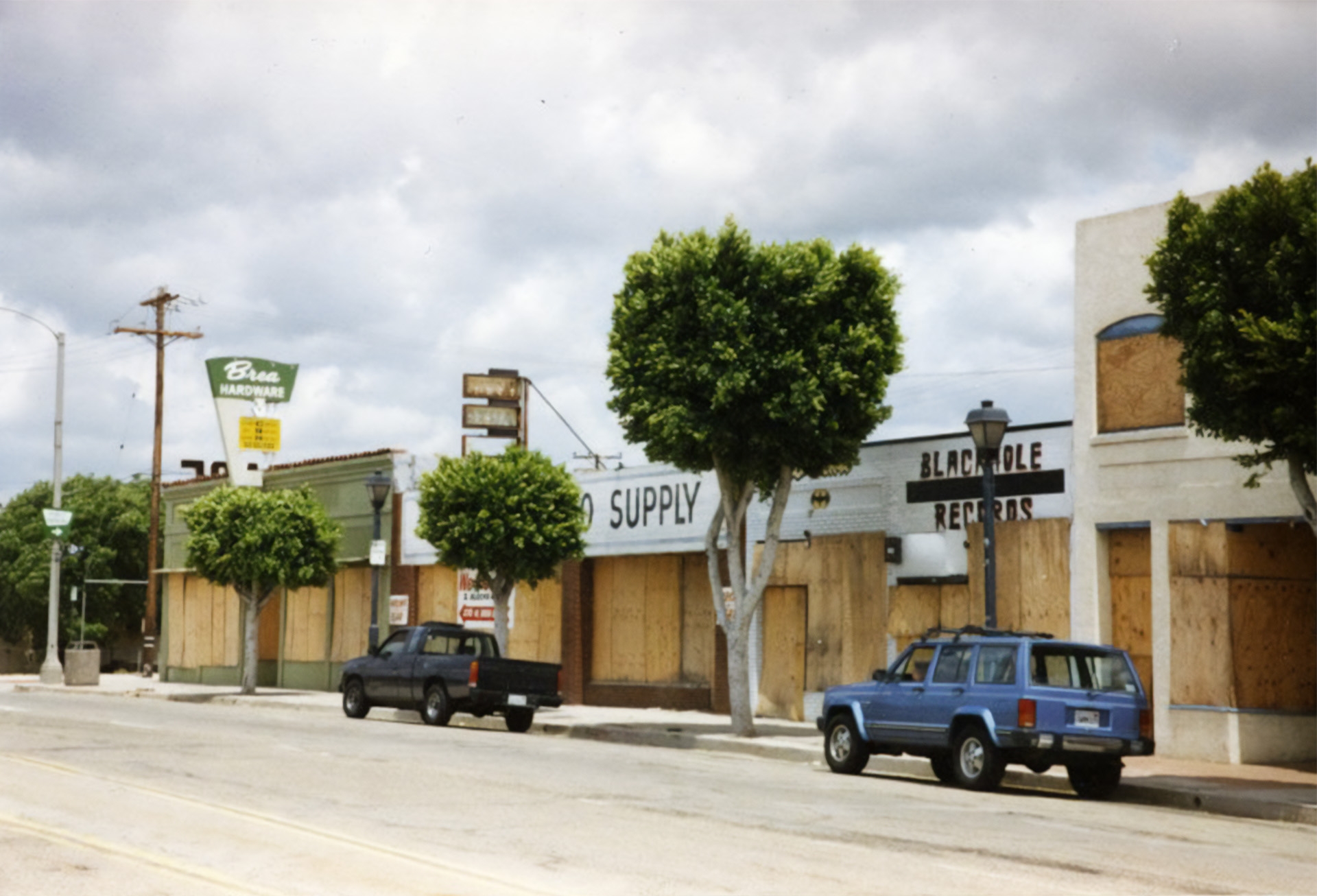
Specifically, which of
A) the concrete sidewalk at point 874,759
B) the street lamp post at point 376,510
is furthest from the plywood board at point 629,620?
the street lamp post at point 376,510

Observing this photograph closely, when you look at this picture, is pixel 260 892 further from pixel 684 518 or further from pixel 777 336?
pixel 684 518

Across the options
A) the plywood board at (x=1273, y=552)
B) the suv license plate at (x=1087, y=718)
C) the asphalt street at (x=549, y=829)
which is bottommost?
the asphalt street at (x=549, y=829)

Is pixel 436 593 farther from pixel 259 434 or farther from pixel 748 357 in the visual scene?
pixel 748 357

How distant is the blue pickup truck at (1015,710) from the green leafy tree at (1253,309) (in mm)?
2761

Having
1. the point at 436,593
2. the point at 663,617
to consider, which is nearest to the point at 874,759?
the point at 663,617

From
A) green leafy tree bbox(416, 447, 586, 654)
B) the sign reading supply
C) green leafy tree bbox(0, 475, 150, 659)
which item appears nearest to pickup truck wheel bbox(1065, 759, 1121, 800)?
green leafy tree bbox(416, 447, 586, 654)

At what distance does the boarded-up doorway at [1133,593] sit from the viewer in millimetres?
22797

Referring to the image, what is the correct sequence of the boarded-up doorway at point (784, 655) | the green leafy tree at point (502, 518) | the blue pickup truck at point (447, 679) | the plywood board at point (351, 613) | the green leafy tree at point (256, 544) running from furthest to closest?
1. the plywood board at point (351, 613)
2. the green leafy tree at point (256, 544)
3. the green leafy tree at point (502, 518)
4. the boarded-up doorway at point (784, 655)
5. the blue pickup truck at point (447, 679)

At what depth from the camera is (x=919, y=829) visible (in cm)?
1322

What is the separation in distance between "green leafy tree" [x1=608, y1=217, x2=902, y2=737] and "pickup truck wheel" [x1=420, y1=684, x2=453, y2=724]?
5154 millimetres

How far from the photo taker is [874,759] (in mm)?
21797

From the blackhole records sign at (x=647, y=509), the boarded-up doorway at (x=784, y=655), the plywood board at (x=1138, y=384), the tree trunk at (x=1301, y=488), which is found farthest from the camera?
the blackhole records sign at (x=647, y=509)

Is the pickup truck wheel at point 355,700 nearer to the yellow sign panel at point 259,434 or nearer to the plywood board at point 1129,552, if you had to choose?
the plywood board at point 1129,552

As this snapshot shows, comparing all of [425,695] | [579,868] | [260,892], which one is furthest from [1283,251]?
[425,695]
